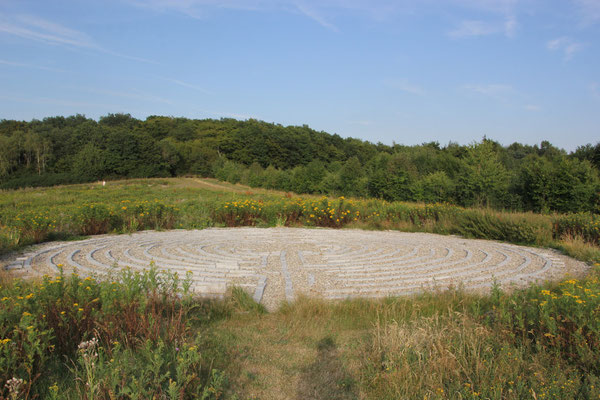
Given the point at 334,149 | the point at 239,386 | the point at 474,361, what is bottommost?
the point at 239,386

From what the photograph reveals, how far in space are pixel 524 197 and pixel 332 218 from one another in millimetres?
10763

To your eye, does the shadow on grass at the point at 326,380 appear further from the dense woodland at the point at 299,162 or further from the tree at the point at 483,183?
the tree at the point at 483,183

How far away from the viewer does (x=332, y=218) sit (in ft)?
44.0

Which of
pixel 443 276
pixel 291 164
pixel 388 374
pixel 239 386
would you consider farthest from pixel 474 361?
pixel 291 164

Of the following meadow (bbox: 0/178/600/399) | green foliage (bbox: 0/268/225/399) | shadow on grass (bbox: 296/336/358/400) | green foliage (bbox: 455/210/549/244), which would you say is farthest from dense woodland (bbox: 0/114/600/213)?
green foliage (bbox: 0/268/225/399)

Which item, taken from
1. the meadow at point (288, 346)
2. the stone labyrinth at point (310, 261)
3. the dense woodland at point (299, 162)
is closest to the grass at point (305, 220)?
the stone labyrinth at point (310, 261)

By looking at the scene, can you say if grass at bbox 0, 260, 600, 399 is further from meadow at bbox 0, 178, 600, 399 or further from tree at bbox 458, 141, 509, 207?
tree at bbox 458, 141, 509, 207

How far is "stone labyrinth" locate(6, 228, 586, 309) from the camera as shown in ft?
20.4

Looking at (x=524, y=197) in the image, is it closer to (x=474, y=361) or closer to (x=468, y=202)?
(x=468, y=202)

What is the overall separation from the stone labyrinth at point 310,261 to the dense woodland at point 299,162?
9055 millimetres

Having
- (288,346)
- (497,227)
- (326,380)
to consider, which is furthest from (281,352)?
(497,227)

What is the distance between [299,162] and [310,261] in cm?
5626

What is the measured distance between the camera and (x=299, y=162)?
63781 mm

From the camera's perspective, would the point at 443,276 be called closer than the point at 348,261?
Yes
